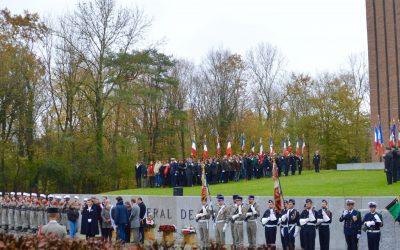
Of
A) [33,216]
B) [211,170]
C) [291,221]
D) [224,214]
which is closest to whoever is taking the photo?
[291,221]

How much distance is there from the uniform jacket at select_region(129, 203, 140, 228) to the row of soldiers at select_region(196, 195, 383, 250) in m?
2.95

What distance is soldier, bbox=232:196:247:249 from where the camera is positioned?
2048cm

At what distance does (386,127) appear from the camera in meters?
51.9

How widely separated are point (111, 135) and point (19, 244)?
42.6 m

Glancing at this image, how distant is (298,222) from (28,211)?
52.2 ft

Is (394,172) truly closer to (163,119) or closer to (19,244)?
(19,244)

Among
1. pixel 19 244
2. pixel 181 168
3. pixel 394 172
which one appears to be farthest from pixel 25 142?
pixel 19 244

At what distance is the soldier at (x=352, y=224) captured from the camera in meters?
18.3

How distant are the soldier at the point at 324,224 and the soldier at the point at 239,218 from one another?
258 cm

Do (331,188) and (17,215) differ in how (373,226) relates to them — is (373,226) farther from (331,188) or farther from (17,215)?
(17,215)

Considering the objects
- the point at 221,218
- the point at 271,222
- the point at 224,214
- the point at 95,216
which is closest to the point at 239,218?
the point at 224,214

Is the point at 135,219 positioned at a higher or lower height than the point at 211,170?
lower

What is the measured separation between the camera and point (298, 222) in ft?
62.5

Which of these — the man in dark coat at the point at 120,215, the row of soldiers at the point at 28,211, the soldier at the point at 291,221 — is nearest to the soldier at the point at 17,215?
the row of soldiers at the point at 28,211
